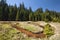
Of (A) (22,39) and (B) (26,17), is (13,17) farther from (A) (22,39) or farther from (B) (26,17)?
(A) (22,39)

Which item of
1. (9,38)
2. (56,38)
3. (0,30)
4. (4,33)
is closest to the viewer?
(56,38)

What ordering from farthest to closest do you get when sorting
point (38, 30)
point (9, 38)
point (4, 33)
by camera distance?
point (38, 30)
point (4, 33)
point (9, 38)

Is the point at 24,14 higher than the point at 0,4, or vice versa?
the point at 0,4

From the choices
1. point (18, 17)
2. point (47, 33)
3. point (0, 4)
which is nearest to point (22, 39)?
point (47, 33)

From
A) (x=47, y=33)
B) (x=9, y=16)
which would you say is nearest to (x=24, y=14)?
(x=9, y=16)

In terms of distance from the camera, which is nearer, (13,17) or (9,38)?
(9,38)

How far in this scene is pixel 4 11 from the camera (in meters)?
48.1

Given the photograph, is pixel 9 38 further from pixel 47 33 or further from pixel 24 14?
pixel 24 14

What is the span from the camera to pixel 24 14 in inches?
1951

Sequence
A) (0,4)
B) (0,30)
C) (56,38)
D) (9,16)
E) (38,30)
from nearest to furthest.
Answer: (56,38) → (0,30) → (38,30) → (9,16) → (0,4)

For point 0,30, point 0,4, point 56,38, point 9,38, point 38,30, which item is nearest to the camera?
point 56,38

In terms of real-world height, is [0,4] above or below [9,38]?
above

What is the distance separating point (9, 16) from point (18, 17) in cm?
281

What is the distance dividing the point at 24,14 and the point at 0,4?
1070cm
